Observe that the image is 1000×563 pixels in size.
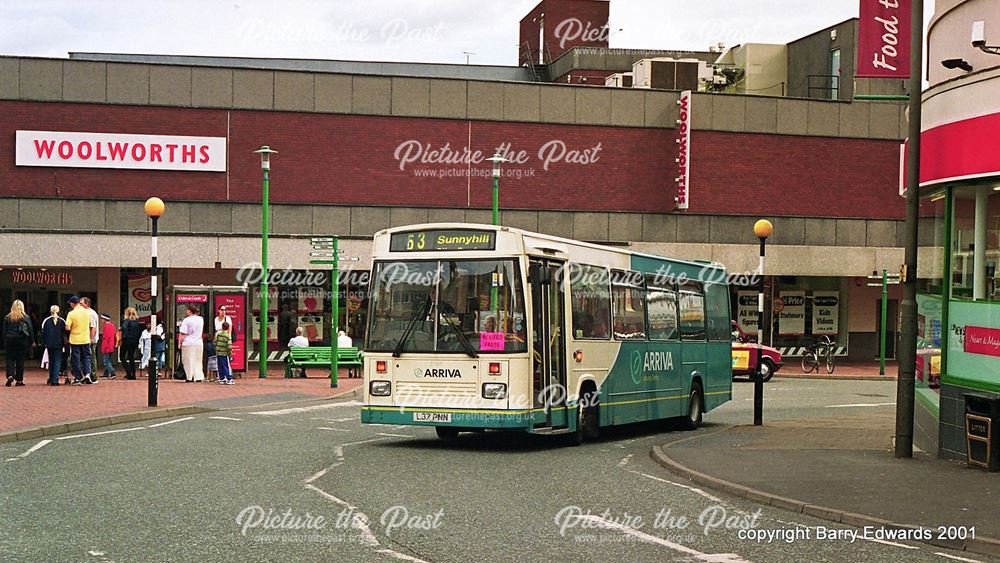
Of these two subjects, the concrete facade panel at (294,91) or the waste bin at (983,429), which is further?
the concrete facade panel at (294,91)

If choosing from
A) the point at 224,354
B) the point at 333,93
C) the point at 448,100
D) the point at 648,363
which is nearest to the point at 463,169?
the point at 448,100

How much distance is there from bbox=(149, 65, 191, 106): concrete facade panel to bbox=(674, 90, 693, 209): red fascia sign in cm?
1641

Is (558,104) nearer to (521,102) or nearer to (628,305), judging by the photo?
(521,102)

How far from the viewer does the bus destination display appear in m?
16.9

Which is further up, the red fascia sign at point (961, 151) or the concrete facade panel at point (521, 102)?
the concrete facade panel at point (521, 102)

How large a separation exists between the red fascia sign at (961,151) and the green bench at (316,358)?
2096 cm

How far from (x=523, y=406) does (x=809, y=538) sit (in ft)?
21.5

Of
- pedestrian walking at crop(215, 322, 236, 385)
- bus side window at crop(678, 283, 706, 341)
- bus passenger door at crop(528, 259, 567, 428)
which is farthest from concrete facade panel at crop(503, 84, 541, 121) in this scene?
bus passenger door at crop(528, 259, 567, 428)

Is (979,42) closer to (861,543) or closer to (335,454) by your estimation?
(861,543)

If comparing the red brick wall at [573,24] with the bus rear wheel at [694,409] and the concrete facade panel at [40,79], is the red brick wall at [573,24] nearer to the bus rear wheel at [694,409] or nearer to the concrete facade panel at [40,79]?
the concrete facade panel at [40,79]

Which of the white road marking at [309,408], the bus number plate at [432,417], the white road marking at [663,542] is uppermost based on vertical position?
the bus number plate at [432,417]

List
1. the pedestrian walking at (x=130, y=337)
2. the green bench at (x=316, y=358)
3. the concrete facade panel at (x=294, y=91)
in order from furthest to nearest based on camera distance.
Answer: the concrete facade panel at (x=294, y=91) → the green bench at (x=316, y=358) → the pedestrian walking at (x=130, y=337)

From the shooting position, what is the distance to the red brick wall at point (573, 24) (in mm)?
61719

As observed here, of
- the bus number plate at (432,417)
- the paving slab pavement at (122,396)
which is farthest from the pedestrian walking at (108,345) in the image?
the bus number plate at (432,417)
